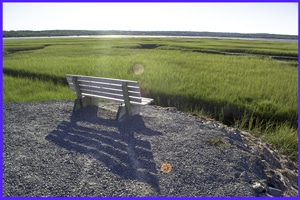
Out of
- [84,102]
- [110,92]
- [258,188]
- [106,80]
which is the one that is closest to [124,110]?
[110,92]

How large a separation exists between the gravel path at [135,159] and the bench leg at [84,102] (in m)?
0.57

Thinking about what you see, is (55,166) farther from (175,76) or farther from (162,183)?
(175,76)

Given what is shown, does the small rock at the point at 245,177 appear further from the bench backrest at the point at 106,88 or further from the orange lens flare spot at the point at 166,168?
the bench backrest at the point at 106,88

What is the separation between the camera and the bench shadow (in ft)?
13.7

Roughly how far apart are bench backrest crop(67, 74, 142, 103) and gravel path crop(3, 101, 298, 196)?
502 millimetres

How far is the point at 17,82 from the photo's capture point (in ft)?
38.4

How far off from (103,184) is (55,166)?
90 centimetres

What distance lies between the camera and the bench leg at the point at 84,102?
23.0 feet

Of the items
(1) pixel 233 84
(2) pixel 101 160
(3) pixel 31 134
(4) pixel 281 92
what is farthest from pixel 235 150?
(1) pixel 233 84

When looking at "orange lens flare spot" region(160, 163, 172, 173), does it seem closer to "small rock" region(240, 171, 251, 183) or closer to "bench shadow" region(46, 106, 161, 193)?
"bench shadow" region(46, 106, 161, 193)

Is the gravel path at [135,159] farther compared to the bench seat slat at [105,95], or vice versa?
the bench seat slat at [105,95]

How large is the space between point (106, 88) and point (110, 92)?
0.14 metres

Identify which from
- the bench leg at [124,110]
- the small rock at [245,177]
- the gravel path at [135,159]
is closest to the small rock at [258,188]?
the gravel path at [135,159]

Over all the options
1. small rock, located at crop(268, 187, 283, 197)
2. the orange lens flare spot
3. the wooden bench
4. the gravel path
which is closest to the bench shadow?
the gravel path
